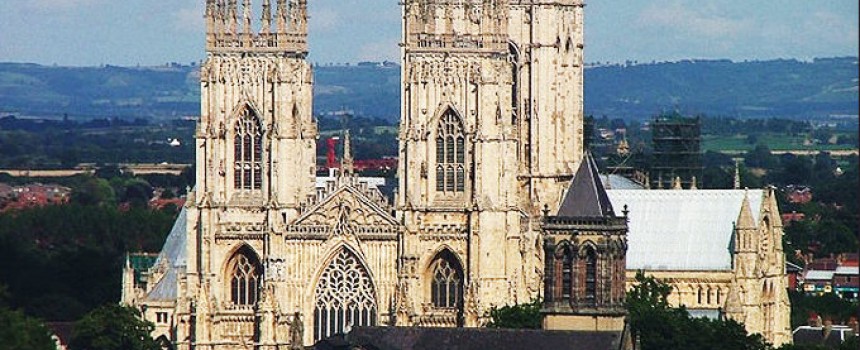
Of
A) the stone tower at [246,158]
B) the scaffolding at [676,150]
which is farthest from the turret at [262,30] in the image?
the scaffolding at [676,150]

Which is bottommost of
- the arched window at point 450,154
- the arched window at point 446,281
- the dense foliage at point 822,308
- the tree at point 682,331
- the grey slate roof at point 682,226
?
the dense foliage at point 822,308

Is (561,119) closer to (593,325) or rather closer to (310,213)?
(310,213)

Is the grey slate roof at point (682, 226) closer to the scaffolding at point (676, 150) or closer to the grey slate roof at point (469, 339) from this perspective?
the scaffolding at point (676, 150)

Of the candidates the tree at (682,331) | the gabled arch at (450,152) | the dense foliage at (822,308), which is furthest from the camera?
the dense foliage at (822,308)

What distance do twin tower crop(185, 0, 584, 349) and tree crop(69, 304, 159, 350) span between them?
1509 millimetres

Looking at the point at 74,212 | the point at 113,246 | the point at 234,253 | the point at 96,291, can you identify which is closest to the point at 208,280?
the point at 234,253

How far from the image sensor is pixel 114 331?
103 m

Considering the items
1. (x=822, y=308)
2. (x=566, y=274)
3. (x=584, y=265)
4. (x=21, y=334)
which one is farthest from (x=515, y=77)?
(x=21, y=334)

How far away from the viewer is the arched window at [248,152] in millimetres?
100438

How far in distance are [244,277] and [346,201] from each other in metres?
3.90

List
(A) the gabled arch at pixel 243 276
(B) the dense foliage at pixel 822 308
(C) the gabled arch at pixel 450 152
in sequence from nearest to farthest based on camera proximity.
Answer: (C) the gabled arch at pixel 450 152, (A) the gabled arch at pixel 243 276, (B) the dense foliage at pixel 822 308

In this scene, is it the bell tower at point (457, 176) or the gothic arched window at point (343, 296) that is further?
the gothic arched window at point (343, 296)

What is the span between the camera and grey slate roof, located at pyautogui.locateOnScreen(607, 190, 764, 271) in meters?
105

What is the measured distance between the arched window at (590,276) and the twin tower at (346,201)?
452 inches
